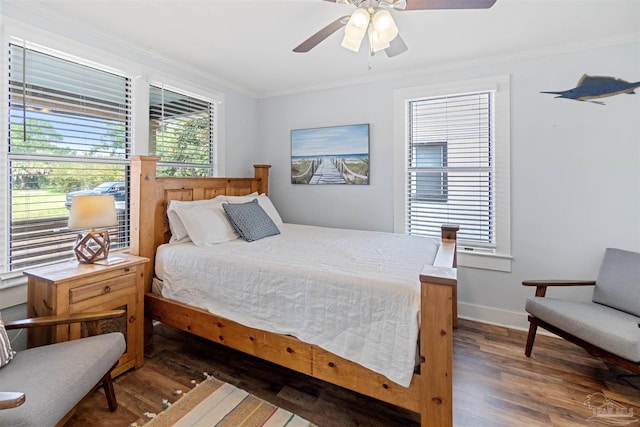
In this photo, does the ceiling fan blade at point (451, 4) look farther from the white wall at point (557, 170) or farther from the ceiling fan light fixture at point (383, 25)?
the white wall at point (557, 170)

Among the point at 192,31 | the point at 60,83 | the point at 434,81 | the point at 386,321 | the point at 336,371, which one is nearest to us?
the point at 386,321

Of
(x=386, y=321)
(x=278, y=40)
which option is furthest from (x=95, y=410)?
(x=278, y=40)

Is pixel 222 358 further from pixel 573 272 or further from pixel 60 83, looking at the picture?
pixel 573 272

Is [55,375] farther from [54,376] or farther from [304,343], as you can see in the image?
[304,343]

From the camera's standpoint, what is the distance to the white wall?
2.50 meters

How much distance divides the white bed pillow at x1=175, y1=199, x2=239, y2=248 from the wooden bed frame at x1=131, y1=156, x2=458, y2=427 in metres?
0.27

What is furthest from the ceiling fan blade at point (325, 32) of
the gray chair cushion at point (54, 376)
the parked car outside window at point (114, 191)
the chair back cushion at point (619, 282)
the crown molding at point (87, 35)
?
the chair back cushion at point (619, 282)

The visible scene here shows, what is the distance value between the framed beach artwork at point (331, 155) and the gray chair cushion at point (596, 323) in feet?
6.57

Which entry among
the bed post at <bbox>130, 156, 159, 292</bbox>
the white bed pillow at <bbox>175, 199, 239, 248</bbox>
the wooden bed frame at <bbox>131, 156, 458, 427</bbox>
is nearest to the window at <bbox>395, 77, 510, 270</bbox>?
the wooden bed frame at <bbox>131, 156, 458, 427</bbox>

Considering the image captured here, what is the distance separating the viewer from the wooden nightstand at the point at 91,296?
5.93 ft

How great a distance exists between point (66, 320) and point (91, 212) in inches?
26.5

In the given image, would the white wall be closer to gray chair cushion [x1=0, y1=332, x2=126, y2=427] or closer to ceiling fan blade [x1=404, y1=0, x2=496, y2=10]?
ceiling fan blade [x1=404, y1=0, x2=496, y2=10]

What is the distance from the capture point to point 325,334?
1.70 meters

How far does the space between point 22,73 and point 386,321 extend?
2.81 meters
